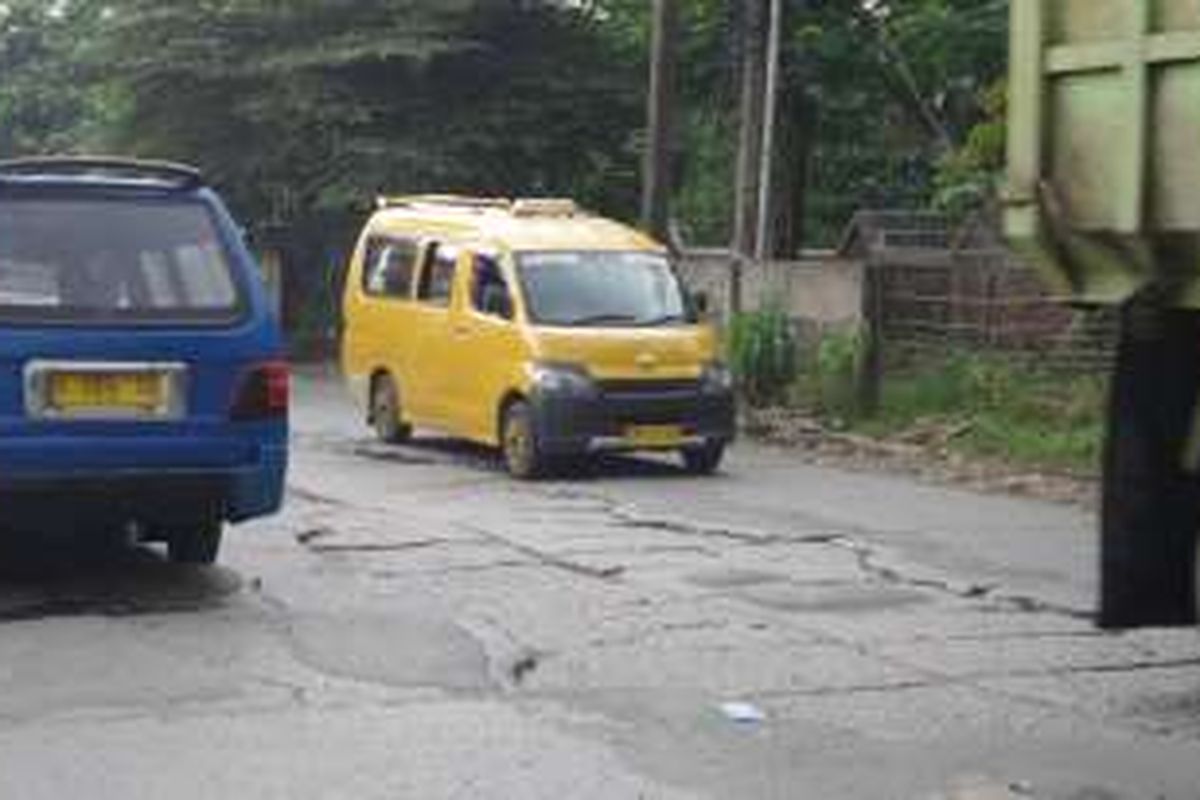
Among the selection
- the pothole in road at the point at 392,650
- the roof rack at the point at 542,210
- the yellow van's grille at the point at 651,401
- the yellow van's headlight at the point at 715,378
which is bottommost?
the pothole in road at the point at 392,650

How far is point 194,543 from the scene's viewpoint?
12492 mm

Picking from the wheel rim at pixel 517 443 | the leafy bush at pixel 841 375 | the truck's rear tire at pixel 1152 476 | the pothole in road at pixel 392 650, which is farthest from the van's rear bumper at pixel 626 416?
the truck's rear tire at pixel 1152 476

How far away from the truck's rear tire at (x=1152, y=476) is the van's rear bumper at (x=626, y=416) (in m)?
9.95

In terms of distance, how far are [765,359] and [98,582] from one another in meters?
12.5

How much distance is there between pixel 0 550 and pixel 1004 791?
6439 millimetres

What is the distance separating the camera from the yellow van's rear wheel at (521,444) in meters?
18.2

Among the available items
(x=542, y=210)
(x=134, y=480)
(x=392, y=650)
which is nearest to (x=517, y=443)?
(x=542, y=210)

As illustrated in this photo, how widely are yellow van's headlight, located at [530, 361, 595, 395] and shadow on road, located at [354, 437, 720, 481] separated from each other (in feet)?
2.12

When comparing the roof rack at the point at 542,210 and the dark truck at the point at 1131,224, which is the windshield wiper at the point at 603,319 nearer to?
the roof rack at the point at 542,210

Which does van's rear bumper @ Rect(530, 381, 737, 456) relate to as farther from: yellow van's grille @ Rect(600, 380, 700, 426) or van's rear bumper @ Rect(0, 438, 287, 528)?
van's rear bumper @ Rect(0, 438, 287, 528)

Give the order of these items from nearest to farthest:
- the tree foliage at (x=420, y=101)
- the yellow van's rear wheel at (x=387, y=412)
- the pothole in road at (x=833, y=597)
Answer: the pothole in road at (x=833, y=597), the yellow van's rear wheel at (x=387, y=412), the tree foliage at (x=420, y=101)

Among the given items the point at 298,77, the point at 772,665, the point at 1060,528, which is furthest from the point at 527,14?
the point at 772,665

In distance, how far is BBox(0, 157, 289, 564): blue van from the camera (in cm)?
1104

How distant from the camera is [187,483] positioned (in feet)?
37.2
